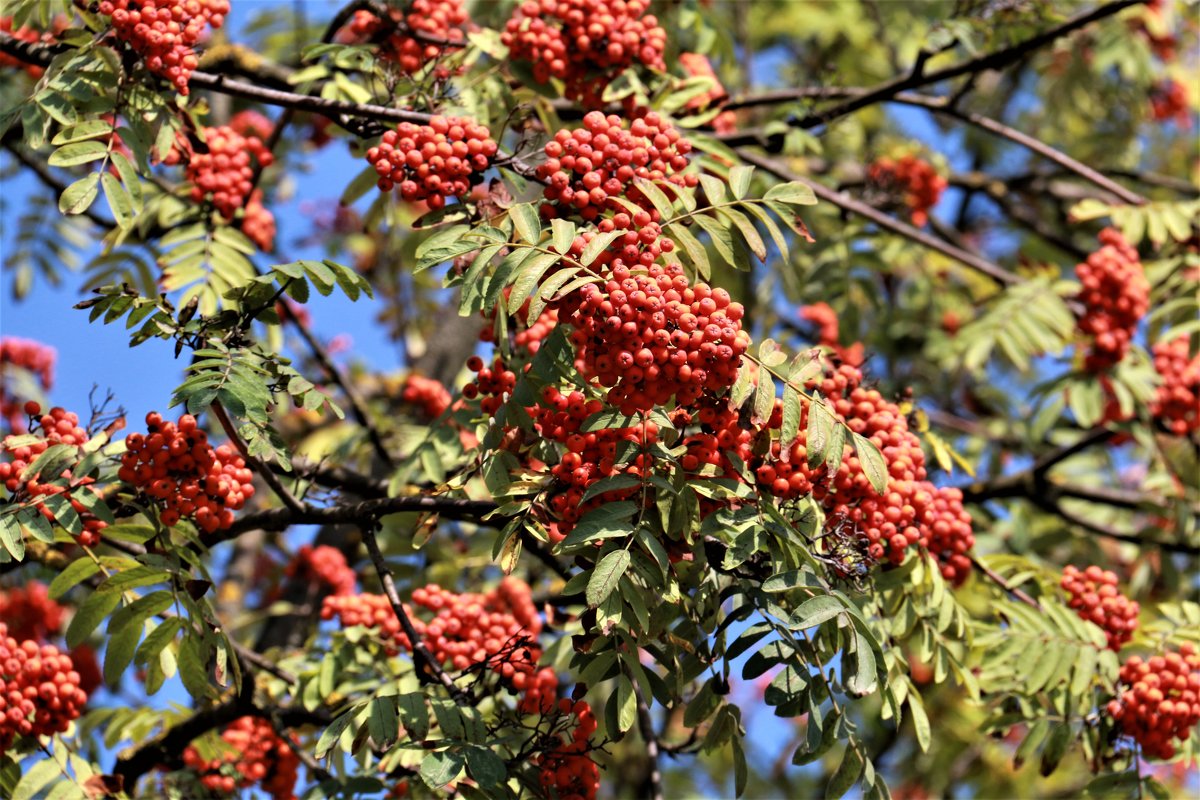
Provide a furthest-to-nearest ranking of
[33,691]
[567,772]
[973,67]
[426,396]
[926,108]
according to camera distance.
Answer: [426,396]
[926,108]
[973,67]
[33,691]
[567,772]

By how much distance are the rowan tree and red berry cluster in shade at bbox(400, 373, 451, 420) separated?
27 millimetres

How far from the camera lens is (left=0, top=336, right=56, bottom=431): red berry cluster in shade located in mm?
6906

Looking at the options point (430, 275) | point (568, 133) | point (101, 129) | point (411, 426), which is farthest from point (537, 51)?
point (430, 275)

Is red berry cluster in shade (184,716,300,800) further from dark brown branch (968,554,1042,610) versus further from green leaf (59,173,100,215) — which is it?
dark brown branch (968,554,1042,610)

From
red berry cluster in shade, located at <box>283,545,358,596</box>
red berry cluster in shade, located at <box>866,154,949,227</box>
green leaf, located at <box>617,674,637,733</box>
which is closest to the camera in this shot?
green leaf, located at <box>617,674,637,733</box>

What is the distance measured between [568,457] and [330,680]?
1.52 m

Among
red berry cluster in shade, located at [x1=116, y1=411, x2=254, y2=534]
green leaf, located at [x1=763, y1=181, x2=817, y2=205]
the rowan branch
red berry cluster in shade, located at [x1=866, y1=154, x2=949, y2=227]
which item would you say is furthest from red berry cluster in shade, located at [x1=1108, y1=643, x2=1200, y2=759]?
red berry cluster in shade, located at [x1=866, y1=154, x2=949, y2=227]

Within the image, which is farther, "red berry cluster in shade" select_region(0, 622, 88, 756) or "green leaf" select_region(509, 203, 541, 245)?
"red berry cluster in shade" select_region(0, 622, 88, 756)

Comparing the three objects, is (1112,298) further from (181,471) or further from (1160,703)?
(181,471)

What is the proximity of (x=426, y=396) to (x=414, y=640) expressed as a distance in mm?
2582

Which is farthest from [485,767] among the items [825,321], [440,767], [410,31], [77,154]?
[825,321]

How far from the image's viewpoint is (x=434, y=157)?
3648 mm

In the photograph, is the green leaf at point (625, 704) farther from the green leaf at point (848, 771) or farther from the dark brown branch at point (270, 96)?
the dark brown branch at point (270, 96)

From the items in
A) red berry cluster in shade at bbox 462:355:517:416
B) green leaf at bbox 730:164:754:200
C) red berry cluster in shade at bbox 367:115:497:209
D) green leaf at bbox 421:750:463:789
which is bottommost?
green leaf at bbox 421:750:463:789
